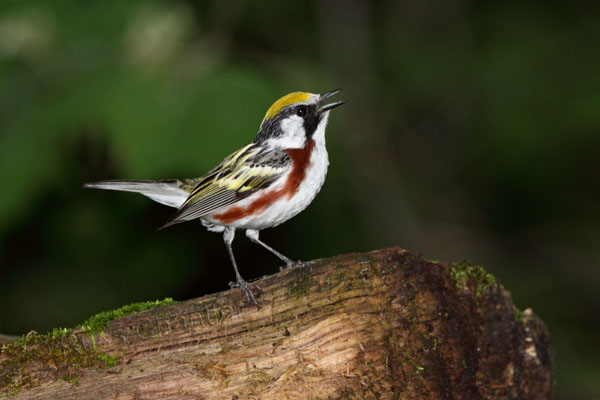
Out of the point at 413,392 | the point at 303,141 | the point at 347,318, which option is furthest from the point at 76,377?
the point at 303,141

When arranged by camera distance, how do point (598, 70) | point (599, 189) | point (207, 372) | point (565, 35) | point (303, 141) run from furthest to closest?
point (599, 189)
point (565, 35)
point (598, 70)
point (303, 141)
point (207, 372)

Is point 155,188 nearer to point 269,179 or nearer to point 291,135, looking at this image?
point 269,179

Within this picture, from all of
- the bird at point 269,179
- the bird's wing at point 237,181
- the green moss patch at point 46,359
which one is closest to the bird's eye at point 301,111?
the bird at point 269,179

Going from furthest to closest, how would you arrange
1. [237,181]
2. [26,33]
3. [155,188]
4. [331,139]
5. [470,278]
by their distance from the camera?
[331,139], [26,33], [155,188], [237,181], [470,278]

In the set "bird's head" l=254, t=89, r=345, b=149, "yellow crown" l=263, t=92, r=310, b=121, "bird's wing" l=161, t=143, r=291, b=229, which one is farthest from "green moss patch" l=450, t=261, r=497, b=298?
"yellow crown" l=263, t=92, r=310, b=121

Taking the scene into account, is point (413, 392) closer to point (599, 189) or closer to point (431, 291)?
point (431, 291)

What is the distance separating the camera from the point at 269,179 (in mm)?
5629

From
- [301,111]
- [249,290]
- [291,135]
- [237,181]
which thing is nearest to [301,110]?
[301,111]

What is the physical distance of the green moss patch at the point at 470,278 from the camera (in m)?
4.76

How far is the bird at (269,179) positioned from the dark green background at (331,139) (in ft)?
0.79

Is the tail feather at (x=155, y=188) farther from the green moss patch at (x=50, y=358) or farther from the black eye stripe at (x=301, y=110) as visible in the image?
the green moss patch at (x=50, y=358)

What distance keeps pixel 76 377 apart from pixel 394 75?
879 cm

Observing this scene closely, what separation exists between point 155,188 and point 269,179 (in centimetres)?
115

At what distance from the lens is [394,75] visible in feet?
39.3
